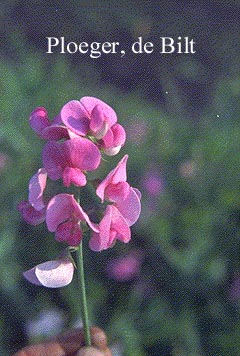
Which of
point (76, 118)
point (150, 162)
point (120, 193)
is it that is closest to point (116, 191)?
point (120, 193)

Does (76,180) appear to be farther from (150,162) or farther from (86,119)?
(150,162)

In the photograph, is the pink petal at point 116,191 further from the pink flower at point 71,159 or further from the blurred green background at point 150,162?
the blurred green background at point 150,162

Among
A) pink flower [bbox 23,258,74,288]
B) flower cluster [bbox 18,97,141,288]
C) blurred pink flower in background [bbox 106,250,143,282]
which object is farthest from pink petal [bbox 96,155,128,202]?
blurred pink flower in background [bbox 106,250,143,282]

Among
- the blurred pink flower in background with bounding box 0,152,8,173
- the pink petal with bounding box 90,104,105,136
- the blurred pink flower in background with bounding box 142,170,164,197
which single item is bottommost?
the blurred pink flower in background with bounding box 142,170,164,197

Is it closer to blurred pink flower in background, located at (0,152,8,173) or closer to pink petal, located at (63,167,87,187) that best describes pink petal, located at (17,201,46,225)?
pink petal, located at (63,167,87,187)

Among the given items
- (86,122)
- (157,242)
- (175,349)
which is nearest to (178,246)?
(157,242)

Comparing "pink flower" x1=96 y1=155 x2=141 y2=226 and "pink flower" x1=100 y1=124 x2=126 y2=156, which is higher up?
"pink flower" x1=100 y1=124 x2=126 y2=156
